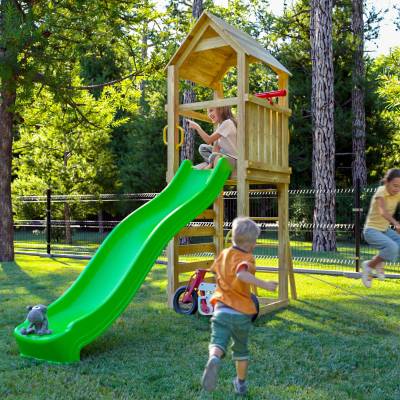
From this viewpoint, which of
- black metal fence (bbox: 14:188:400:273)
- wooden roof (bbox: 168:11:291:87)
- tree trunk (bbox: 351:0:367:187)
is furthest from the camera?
tree trunk (bbox: 351:0:367:187)

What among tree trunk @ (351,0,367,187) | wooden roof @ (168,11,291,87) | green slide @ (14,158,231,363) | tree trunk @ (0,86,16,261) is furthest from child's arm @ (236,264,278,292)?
tree trunk @ (351,0,367,187)

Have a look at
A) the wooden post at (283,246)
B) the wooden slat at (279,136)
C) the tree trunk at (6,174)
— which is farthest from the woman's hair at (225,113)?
the tree trunk at (6,174)

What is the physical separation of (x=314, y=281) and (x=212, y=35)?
16.7ft

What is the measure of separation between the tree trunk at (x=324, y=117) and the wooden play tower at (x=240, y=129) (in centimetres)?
772

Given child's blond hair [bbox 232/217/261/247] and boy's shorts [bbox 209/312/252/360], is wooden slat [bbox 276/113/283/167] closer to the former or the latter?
child's blond hair [bbox 232/217/261/247]

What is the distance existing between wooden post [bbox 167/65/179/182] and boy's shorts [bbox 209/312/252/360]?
4006mm

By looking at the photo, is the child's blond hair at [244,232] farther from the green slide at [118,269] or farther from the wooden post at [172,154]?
the wooden post at [172,154]

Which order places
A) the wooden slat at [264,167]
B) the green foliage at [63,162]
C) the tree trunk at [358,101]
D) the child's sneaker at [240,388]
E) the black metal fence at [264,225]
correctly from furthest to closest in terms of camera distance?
the green foliage at [63,162] < the tree trunk at [358,101] < the black metal fence at [264,225] < the wooden slat at [264,167] < the child's sneaker at [240,388]

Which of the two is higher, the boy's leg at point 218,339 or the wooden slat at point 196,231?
the wooden slat at point 196,231

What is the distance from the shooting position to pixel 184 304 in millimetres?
7453

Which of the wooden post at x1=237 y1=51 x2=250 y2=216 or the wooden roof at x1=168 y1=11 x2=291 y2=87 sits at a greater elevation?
the wooden roof at x1=168 y1=11 x2=291 y2=87

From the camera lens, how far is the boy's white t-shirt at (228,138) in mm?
7348

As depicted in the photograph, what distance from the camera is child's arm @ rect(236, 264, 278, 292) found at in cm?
368

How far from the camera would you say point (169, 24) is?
1507 centimetres
